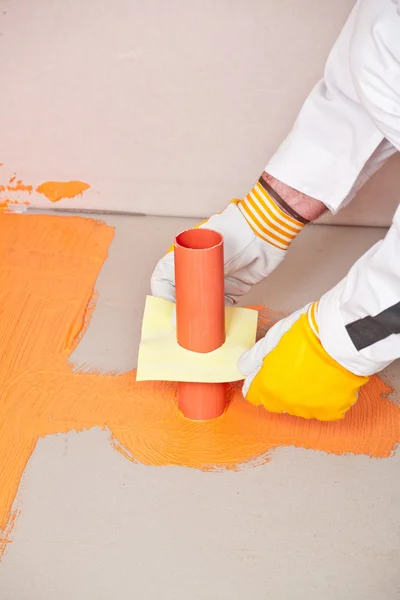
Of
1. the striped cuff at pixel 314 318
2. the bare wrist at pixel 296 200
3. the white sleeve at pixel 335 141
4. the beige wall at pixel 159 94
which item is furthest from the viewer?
the beige wall at pixel 159 94

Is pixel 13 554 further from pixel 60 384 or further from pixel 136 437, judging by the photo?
pixel 60 384

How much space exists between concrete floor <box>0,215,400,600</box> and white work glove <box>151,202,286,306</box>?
1.37 feet

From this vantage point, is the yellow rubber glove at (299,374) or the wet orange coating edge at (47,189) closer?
the yellow rubber glove at (299,374)

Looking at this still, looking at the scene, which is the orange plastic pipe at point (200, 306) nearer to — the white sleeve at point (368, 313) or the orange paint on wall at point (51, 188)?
the white sleeve at point (368, 313)

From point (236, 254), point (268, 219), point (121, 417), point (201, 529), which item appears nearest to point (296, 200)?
point (268, 219)

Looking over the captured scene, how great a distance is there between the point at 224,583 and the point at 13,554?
42cm

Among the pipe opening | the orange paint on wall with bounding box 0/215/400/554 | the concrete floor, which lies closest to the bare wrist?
the pipe opening

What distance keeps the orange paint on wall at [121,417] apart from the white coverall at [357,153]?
0.30 meters

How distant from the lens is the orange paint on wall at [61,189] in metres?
2.46

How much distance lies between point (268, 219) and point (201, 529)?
75 cm

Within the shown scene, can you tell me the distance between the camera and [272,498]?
1474 millimetres

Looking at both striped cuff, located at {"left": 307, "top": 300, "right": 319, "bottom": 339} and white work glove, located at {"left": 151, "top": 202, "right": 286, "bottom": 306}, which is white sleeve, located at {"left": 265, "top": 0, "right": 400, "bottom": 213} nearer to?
white work glove, located at {"left": 151, "top": 202, "right": 286, "bottom": 306}

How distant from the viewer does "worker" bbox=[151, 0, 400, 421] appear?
1.30 meters

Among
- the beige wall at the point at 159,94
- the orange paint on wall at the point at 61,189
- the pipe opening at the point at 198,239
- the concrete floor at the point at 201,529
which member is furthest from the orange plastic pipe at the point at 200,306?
the orange paint on wall at the point at 61,189
